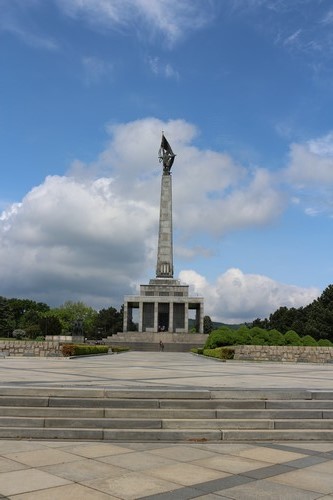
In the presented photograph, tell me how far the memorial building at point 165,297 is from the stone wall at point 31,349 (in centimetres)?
3335

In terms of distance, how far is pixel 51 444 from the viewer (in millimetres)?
8273

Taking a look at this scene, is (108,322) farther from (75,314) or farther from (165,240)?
(165,240)

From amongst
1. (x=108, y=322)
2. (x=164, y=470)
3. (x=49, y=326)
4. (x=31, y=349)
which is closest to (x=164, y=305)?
(x=49, y=326)

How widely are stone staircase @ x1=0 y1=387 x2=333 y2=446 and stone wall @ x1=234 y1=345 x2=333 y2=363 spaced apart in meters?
22.7

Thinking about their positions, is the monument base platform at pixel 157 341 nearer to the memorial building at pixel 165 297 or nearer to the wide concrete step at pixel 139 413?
the memorial building at pixel 165 297

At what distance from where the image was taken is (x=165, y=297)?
67.9 metres

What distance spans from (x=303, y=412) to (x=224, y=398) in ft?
5.17

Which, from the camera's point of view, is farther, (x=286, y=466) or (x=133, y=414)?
(x=133, y=414)

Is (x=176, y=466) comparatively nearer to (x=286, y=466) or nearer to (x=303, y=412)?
(x=286, y=466)

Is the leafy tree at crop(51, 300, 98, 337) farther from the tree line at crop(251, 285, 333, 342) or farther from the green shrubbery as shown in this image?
the green shrubbery

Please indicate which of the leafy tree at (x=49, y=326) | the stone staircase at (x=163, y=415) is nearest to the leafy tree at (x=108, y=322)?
the leafy tree at (x=49, y=326)

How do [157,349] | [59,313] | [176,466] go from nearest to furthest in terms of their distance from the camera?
[176,466]
[157,349]
[59,313]

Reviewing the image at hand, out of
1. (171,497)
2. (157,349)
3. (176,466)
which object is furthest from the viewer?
(157,349)

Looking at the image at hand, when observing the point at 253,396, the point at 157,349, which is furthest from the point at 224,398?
the point at 157,349
